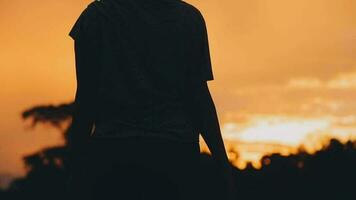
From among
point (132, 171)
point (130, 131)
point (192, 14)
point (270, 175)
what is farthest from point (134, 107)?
point (270, 175)

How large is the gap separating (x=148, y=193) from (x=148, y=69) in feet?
1.52

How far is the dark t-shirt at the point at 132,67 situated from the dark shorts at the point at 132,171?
49 millimetres

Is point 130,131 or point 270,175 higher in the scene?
point 130,131

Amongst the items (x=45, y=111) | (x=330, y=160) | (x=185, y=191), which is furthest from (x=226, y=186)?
(x=330, y=160)

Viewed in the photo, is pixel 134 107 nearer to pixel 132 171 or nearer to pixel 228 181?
pixel 132 171

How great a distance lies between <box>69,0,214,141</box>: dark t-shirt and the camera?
3.47m

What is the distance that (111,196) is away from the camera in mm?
3404

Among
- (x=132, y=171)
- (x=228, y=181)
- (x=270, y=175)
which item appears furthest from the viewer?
(x=270, y=175)

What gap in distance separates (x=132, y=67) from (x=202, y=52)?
1.09ft

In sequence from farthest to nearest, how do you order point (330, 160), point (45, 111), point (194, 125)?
point (330, 160) < point (45, 111) < point (194, 125)

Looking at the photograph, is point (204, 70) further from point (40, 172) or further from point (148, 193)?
point (40, 172)

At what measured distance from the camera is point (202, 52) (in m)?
3.70

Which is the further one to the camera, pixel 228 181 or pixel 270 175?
pixel 270 175

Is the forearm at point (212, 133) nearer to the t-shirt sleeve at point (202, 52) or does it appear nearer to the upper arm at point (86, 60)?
the t-shirt sleeve at point (202, 52)
